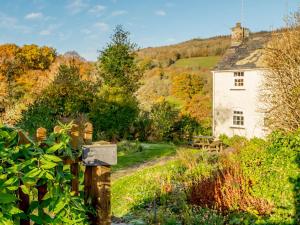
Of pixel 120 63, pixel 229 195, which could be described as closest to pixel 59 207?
pixel 229 195

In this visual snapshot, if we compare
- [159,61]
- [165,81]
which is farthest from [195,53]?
[165,81]

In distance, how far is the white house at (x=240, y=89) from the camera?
77.7 ft

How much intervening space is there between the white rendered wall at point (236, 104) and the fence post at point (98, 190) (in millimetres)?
20380

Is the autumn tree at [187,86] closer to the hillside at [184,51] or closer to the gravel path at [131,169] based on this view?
the hillside at [184,51]

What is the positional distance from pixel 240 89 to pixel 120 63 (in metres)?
A: 8.50

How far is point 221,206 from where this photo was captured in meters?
6.97

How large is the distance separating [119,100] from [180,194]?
12.7 meters

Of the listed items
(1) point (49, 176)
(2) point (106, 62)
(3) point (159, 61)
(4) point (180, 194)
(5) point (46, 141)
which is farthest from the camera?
(3) point (159, 61)

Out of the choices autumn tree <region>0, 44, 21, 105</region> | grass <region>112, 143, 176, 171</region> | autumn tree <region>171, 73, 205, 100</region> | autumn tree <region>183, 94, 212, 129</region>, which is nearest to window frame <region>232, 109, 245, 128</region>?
autumn tree <region>183, 94, 212, 129</region>

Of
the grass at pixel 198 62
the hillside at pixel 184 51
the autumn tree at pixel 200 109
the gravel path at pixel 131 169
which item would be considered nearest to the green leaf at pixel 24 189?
the gravel path at pixel 131 169

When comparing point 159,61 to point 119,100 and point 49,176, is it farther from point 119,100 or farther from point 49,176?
point 49,176

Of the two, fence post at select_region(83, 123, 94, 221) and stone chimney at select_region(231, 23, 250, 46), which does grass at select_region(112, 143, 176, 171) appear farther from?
stone chimney at select_region(231, 23, 250, 46)

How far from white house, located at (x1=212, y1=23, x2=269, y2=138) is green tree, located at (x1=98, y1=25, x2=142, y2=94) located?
6.22m

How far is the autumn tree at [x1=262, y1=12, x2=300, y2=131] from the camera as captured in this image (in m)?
14.3
